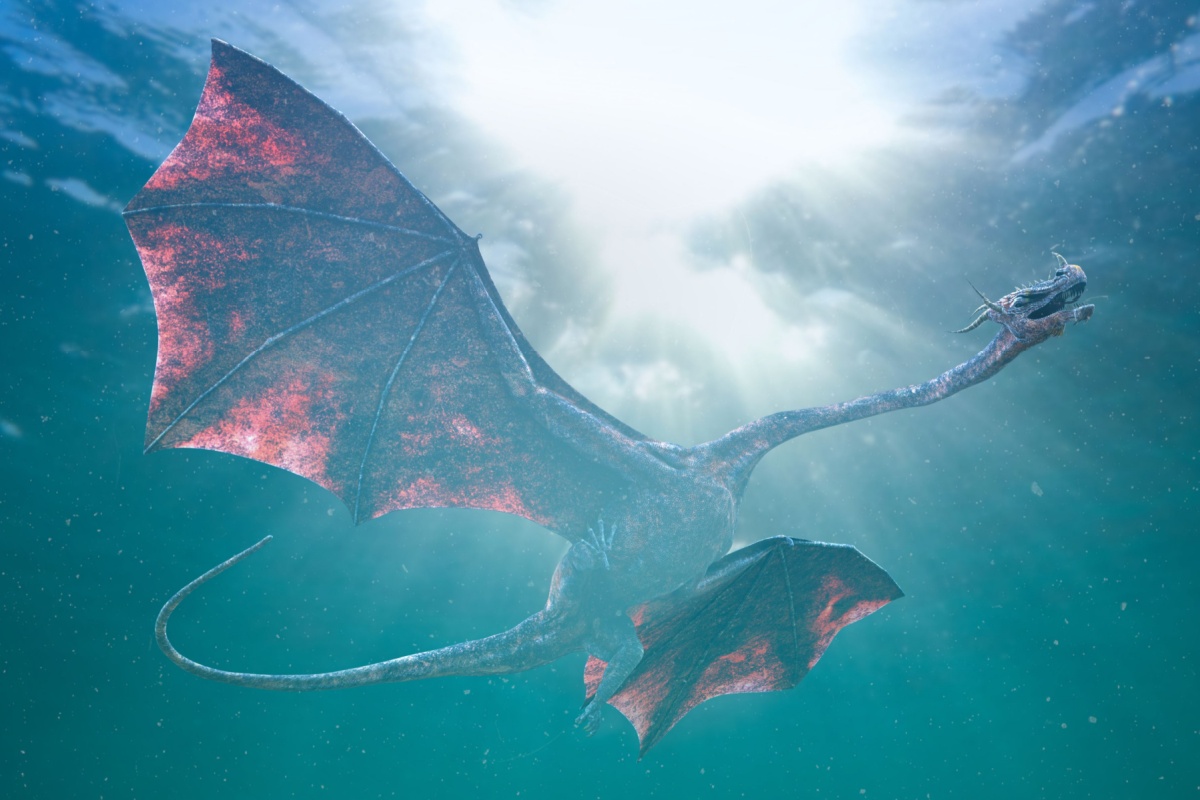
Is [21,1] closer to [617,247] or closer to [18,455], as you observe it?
[617,247]

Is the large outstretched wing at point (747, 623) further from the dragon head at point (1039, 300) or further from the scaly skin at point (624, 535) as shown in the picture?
the dragon head at point (1039, 300)

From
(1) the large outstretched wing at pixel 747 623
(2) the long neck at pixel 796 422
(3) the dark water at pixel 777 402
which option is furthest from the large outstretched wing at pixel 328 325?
(3) the dark water at pixel 777 402

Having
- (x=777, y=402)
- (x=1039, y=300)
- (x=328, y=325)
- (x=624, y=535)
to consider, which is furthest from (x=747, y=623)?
(x=777, y=402)

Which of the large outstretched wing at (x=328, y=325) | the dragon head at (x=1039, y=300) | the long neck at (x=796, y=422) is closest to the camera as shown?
the dragon head at (x=1039, y=300)

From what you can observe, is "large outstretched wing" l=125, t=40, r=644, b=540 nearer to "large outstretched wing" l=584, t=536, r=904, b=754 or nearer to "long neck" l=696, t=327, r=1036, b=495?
"long neck" l=696, t=327, r=1036, b=495

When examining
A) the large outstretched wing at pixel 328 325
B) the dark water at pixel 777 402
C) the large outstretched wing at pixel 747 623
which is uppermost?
the dark water at pixel 777 402

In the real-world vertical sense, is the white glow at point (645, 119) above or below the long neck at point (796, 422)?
above
